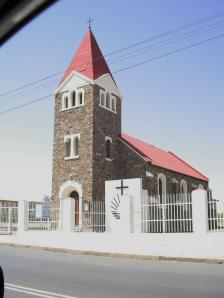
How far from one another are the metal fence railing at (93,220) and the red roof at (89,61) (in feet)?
37.4

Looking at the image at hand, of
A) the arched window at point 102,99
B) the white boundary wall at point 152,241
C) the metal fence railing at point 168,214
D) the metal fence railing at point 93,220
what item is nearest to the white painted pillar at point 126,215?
the white boundary wall at point 152,241

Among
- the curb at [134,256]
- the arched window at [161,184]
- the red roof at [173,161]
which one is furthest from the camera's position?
the red roof at [173,161]

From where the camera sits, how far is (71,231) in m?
19.6

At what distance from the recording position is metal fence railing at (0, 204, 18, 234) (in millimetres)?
22391

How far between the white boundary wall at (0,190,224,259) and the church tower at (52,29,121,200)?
7211 millimetres

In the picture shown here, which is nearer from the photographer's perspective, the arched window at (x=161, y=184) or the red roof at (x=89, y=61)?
the red roof at (x=89, y=61)

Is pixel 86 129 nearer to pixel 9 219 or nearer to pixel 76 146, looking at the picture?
pixel 76 146

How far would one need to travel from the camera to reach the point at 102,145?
94.1 feet

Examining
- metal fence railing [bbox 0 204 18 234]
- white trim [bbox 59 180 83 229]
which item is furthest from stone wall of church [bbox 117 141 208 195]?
metal fence railing [bbox 0 204 18 234]

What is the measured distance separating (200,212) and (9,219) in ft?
38.8

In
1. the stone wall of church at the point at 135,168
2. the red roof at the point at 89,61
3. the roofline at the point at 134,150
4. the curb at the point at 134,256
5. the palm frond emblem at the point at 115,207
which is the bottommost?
the curb at the point at 134,256

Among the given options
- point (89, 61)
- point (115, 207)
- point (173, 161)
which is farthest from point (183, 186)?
point (115, 207)

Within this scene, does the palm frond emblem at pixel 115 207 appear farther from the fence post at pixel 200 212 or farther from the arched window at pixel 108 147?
the arched window at pixel 108 147

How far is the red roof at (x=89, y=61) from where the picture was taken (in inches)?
1184
